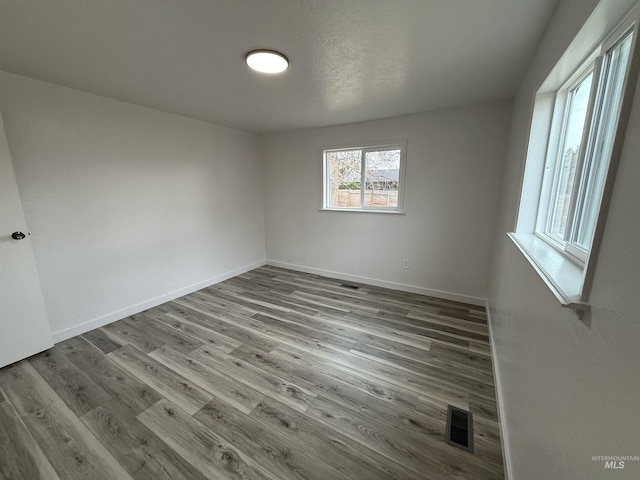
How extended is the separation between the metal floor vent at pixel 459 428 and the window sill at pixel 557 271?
1.09 m

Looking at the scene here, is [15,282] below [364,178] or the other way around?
below

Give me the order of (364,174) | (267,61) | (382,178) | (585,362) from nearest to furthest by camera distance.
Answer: (585,362)
(267,61)
(382,178)
(364,174)

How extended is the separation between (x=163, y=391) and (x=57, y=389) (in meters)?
0.77

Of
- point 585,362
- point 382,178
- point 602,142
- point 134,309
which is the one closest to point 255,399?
point 585,362

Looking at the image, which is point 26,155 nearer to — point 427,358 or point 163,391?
point 163,391

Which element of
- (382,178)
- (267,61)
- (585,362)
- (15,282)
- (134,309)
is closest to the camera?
(585,362)

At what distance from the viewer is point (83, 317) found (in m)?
2.55

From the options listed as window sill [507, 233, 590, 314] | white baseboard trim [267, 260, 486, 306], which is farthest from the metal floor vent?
white baseboard trim [267, 260, 486, 306]

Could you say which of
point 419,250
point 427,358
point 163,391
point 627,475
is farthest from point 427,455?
point 419,250

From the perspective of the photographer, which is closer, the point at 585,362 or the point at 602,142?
the point at 585,362

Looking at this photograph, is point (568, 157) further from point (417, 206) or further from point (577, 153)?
point (417, 206)

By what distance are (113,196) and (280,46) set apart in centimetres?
231

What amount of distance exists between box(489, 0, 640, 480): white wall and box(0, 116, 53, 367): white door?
3389mm

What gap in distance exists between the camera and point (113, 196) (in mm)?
2664
